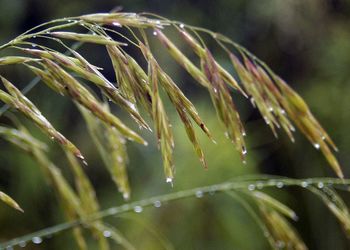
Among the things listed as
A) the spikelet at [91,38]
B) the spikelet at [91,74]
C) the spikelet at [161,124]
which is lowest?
the spikelet at [161,124]

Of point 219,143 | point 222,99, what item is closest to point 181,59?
point 222,99

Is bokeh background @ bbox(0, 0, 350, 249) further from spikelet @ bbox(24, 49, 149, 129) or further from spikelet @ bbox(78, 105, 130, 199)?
spikelet @ bbox(24, 49, 149, 129)

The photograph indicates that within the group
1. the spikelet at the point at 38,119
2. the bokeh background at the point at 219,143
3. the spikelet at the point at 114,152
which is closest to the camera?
the spikelet at the point at 38,119

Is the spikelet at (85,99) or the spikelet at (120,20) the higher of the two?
the spikelet at (120,20)

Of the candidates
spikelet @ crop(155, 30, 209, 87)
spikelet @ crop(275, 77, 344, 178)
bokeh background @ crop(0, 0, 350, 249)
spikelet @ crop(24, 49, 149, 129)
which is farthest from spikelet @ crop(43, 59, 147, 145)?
bokeh background @ crop(0, 0, 350, 249)

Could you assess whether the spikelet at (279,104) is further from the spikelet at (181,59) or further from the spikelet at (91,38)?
the spikelet at (91,38)

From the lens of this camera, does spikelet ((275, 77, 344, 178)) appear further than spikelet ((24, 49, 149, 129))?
Yes

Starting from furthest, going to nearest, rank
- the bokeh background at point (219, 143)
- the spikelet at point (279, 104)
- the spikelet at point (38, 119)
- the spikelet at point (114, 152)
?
1. the bokeh background at point (219, 143)
2. the spikelet at point (114, 152)
3. the spikelet at point (279, 104)
4. the spikelet at point (38, 119)

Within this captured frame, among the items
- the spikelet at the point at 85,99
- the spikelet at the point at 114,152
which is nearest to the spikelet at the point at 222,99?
the spikelet at the point at 85,99

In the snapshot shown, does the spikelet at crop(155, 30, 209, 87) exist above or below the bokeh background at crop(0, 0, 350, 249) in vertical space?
below
